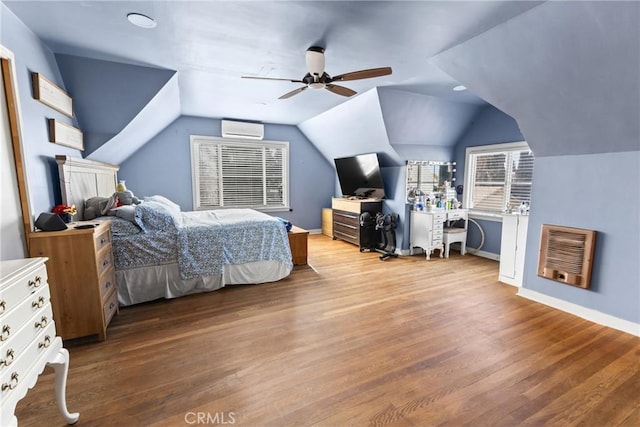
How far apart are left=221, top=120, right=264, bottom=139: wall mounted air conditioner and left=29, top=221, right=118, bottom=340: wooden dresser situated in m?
3.68

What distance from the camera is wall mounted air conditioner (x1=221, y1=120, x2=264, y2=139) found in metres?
5.51

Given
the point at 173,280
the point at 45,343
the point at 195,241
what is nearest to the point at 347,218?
the point at 195,241

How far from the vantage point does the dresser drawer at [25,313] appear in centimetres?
104

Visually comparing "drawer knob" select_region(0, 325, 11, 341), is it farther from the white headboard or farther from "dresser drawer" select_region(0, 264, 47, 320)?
the white headboard

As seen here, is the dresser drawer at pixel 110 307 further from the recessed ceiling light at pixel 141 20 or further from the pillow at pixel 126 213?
the recessed ceiling light at pixel 141 20

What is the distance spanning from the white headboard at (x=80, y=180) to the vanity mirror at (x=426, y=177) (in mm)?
4505

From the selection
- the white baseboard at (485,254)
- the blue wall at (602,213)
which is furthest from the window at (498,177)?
the blue wall at (602,213)

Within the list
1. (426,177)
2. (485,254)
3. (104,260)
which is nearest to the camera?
(104,260)

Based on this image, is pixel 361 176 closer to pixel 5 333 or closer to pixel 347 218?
pixel 347 218

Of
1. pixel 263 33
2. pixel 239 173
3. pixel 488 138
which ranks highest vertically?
pixel 263 33

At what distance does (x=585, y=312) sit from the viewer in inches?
106

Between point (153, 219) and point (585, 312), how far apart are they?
4439mm

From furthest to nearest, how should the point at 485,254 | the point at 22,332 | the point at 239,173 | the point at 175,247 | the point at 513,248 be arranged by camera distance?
1. the point at 239,173
2. the point at 485,254
3. the point at 513,248
4. the point at 175,247
5. the point at 22,332

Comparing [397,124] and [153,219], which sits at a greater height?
[397,124]
